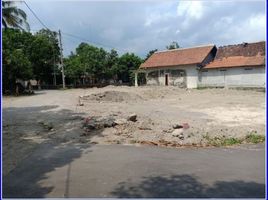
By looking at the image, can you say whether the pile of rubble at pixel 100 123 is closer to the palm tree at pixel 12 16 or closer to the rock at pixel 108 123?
the rock at pixel 108 123

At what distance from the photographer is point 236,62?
39625mm

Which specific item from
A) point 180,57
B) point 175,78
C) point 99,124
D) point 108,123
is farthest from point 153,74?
point 99,124

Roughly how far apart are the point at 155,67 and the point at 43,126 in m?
32.9

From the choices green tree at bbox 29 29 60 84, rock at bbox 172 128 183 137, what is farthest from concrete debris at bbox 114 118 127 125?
green tree at bbox 29 29 60 84

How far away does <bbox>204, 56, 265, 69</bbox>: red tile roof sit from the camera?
37.7 metres

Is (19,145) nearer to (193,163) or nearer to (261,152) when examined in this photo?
(193,163)

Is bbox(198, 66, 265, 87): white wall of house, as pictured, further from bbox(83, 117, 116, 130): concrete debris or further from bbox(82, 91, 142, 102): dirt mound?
bbox(83, 117, 116, 130): concrete debris

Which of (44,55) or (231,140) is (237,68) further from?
(231,140)

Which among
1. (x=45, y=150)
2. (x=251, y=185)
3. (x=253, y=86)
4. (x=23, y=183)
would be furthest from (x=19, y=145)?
(x=253, y=86)

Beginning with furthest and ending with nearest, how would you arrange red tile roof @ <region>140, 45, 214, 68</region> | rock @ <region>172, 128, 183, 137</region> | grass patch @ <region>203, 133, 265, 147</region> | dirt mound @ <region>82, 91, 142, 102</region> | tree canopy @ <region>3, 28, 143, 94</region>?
tree canopy @ <region>3, 28, 143, 94</region>, red tile roof @ <region>140, 45, 214, 68</region>, dirt mound @ <region>82, 91, 142, 102</region>, rock @ <region>172, 128, 183, 137</region>, grass patch @ <region>203, 133, 265, 147</region>

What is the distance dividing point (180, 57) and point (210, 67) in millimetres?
5457

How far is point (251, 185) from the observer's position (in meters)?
7.50

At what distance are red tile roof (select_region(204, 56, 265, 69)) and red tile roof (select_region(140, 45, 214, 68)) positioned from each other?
1599 mm

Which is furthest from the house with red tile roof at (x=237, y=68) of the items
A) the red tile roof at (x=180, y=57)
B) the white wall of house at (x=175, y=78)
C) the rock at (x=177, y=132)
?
the rock at (x=177, y=132)
